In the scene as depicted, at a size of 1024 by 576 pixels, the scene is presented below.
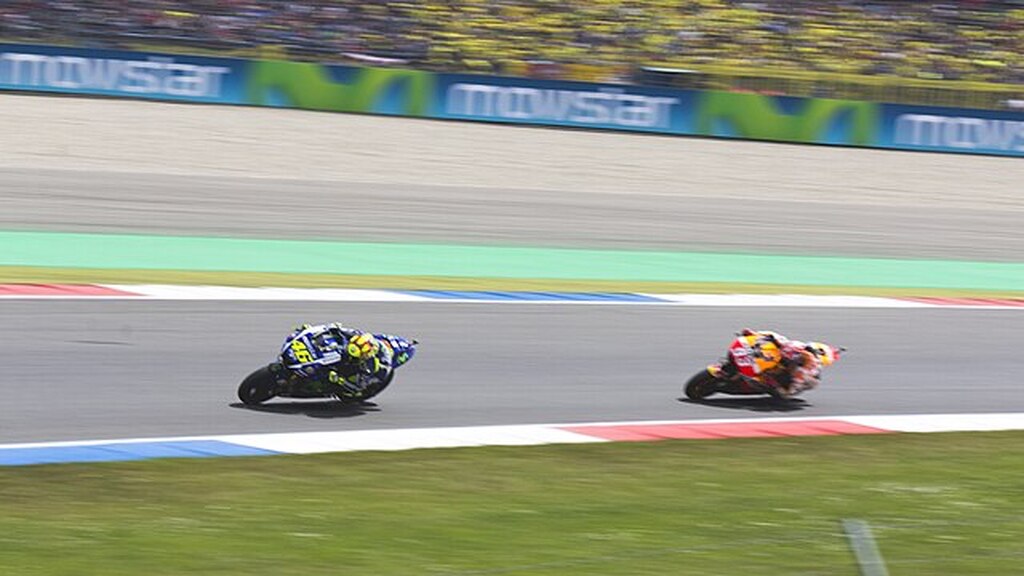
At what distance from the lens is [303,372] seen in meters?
8.46

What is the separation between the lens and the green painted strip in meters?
14.7

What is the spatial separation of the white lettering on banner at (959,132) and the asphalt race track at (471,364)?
1428 cm

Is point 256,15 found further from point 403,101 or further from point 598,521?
point 598,521

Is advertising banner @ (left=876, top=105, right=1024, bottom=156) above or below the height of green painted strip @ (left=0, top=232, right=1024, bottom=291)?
above

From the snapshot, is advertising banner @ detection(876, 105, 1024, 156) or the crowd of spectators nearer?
the crowd of spectators

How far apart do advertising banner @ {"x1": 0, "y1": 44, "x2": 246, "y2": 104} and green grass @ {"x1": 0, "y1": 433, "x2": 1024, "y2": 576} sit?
1888cm

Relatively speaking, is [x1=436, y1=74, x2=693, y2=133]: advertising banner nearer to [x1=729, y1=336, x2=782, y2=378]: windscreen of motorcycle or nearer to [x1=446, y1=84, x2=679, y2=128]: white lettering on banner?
[x1=446, y1=84, x2=679, y2=128]: white lettering on banner

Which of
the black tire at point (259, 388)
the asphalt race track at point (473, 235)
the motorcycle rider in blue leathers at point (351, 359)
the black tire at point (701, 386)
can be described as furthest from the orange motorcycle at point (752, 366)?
the black tire at point (259, 388)

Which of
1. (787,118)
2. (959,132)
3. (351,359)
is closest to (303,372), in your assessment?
(351,359)

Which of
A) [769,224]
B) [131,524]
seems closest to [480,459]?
[131,524]

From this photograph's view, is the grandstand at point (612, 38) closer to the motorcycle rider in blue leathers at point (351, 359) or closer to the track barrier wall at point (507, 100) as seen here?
the track barrier wall at point (507, 100)

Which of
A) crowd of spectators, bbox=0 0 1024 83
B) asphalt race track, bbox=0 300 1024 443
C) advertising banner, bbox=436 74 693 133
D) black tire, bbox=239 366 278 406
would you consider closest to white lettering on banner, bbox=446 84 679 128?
advertising banner, bbox=436 74 693 133

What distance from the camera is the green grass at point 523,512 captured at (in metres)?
5.78

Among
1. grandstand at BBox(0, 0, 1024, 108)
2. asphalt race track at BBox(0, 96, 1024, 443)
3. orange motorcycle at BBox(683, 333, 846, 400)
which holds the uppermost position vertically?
grandstand at BBox(0, 0, 1024, 108)
